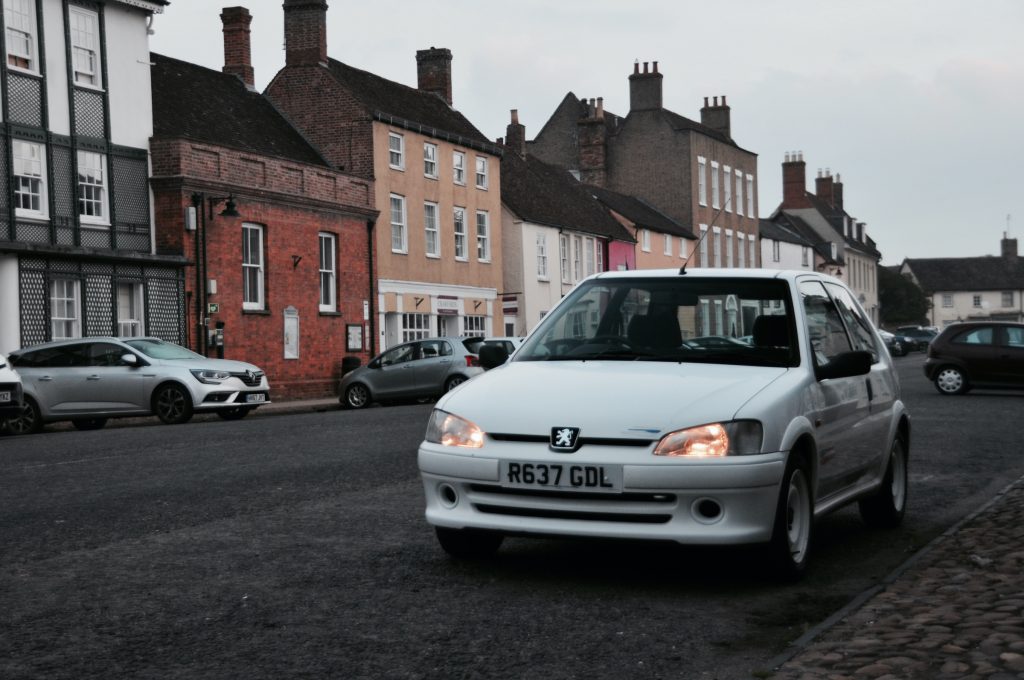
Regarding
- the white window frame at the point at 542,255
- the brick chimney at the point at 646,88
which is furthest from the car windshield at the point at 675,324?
the brick chimney at the point at 646,88

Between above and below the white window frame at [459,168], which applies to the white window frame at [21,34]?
above

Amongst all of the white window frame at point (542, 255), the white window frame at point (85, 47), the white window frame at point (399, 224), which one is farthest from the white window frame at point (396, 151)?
the white window frame at point (85, 47)

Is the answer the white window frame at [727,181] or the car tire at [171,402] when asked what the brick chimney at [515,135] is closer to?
the white window frame at [727,181]

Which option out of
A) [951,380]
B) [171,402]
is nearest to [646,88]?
[951,380]

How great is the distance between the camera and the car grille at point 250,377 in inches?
952

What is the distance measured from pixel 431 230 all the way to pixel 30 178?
56.9 ft

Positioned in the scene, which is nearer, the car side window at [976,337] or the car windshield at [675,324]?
the car windshield at [675,324]

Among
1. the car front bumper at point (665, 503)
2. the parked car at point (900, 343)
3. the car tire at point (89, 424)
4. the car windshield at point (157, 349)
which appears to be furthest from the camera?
the parked car at point (900, 343)

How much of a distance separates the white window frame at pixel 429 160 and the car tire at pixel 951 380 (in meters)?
20.6

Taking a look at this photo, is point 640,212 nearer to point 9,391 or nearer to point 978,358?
point 978,358

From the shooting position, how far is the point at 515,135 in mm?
61969

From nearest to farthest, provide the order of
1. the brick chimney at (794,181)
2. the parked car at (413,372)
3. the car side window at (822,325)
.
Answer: the car side window at (822,325) < the parked car at (413,372) < the brick chimney at (794,181)

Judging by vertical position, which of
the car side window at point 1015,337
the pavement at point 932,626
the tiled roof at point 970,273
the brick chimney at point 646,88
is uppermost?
the brick chimney at point 646,88

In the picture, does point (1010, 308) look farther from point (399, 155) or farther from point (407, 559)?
point (407, 559)
